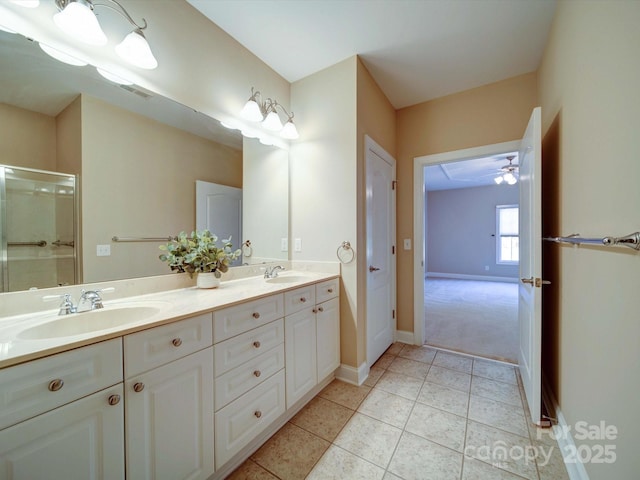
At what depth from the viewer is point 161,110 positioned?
1.50 meters

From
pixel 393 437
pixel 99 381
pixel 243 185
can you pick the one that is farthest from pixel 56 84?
pixel 393 437

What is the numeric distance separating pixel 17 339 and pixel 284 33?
86.7 inches

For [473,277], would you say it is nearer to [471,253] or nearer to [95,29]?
[471,253]

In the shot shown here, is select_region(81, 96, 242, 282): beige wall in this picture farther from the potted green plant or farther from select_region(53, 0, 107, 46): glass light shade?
select_region(53, 0, 107, 46): glass light shade

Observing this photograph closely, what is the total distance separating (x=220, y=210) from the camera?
1876 millimetres

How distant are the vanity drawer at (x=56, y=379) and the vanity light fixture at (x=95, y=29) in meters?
1.35

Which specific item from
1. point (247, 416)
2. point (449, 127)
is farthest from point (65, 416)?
point (449, 127)

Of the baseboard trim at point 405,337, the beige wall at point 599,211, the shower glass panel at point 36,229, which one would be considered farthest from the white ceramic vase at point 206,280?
the baseboard trim at point 405,337

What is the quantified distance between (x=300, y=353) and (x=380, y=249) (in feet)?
4.18

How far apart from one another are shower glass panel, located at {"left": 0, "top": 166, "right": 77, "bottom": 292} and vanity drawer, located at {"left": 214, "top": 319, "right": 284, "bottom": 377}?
0.79 meters

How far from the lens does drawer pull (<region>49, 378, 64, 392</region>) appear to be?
0.73 meters

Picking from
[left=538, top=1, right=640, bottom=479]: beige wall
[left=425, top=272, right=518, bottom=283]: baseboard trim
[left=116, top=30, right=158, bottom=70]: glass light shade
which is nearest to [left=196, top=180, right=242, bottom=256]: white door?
[left=116, top=30, right=158, bottom=70]: glass light shade

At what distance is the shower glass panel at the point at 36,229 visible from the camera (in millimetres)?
1023

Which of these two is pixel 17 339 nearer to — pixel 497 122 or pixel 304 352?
pixel 304 352
